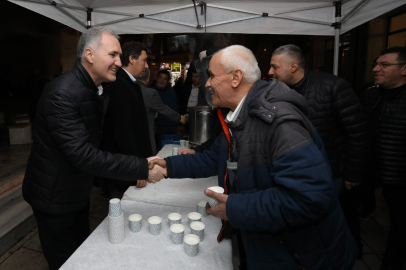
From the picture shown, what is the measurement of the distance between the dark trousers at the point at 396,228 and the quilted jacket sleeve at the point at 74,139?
2352 mm

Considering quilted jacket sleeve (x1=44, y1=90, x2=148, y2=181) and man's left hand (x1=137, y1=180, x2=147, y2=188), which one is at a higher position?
quilted jacket sleeve (x1=44, y1=90, x2=148, y2=181)

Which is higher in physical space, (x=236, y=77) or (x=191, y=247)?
(x=236, y=77)

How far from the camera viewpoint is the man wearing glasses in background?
2.44 metres

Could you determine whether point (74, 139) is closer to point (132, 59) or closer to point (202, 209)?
point (202, 209)

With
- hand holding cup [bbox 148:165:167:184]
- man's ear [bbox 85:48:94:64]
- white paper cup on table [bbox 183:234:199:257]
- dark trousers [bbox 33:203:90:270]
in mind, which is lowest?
dark trousers [bbox 33:203:90:270]

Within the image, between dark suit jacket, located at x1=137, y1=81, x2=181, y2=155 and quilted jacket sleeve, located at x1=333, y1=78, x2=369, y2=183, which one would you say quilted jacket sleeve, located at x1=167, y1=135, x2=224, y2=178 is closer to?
quilted jacket sleeve, located at x1=333, y1=78, x2=369, y2=183

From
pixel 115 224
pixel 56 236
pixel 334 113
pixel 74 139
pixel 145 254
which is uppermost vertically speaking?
pixel 334 113

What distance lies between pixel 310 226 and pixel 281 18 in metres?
3.52

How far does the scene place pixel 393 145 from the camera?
8.14ft

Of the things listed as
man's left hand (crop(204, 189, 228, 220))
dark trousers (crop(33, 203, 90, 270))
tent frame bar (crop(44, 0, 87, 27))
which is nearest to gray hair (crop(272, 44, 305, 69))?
man's left hand (crop(204, 189, 228, 220))

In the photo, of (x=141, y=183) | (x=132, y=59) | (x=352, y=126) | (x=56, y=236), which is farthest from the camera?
(x=132, y=59)

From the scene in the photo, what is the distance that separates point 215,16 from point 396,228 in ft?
11.0

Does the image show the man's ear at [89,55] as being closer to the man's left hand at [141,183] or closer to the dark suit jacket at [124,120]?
the dark suit jacket at [124,120]

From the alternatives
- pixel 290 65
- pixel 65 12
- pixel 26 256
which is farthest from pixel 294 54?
pixel 26 256
